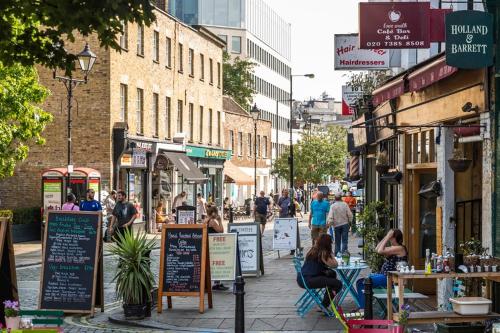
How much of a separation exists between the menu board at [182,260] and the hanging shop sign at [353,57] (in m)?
6.97

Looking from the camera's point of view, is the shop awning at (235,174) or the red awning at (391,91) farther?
the shop awning at (235,174)

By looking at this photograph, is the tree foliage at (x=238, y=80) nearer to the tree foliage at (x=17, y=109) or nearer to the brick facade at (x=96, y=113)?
the brick facade at (x=96, y=113)

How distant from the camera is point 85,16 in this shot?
11969 millimetres

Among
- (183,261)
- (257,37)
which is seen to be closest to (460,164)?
(183,261)

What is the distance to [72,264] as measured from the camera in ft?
53.4

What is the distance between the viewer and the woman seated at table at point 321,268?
1549 centimetres

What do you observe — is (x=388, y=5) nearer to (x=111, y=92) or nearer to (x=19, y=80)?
(x=19, y=80)

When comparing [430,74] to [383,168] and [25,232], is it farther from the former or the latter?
[25,232]

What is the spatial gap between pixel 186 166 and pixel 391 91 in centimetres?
3182

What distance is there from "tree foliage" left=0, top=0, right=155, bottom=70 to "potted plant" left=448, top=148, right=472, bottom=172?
4.68 m

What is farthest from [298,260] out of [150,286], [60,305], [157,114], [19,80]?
[157,114]

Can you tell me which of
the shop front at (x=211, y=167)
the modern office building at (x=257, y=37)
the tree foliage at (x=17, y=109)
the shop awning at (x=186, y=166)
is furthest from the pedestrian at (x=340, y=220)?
the modern office building at (x=257, y=37)

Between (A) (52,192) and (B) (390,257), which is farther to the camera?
(A) (52,192)

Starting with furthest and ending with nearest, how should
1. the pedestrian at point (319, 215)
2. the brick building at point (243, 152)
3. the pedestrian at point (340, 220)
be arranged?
the brick building at point (243, 152) < the pedestrian at point (319, 215) < the pedestrian at point (340, 220)
